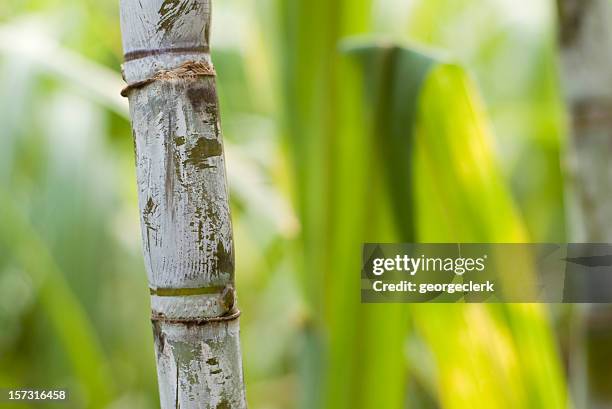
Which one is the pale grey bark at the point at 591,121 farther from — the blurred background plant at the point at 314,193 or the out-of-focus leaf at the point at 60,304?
the out-of-focus leaf at the point at 60,304

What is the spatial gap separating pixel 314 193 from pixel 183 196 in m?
0.22

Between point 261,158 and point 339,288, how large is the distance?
391mm

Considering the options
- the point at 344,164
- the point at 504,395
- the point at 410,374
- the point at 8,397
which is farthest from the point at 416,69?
the point at 410,374

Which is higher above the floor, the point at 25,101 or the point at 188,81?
the point at 25,101

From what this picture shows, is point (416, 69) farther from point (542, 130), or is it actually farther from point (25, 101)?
point (542, 130)

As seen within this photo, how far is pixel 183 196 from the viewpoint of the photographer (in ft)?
0.51

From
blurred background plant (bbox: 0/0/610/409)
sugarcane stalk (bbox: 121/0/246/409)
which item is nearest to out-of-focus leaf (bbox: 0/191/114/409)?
blurred background plant (bbox: 0/0/610/409)

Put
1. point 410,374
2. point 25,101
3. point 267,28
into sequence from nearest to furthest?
1. point 267,28
2. point 25,101
3. point 410,374

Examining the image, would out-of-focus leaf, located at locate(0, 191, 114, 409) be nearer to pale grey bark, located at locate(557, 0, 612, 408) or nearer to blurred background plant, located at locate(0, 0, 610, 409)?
blurred background plant, located at locate(0, 0, 610, 409)

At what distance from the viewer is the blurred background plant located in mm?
361

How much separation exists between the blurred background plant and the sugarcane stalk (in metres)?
0.17

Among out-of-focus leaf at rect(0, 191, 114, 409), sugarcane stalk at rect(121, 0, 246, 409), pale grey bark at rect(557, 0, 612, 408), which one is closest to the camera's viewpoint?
sugarcane stalk at rect(121, 0, 246, 409)

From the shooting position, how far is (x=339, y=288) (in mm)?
368

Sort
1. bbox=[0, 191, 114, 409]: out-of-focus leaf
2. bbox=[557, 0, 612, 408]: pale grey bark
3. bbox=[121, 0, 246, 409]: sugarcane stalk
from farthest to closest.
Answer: bbox=[0, 191, 114, 409]: out-of-focus leaf, bbox=[557, 0, 612, 408]: pale grey bark, bbox=[121, 0, 246, 409]: sugarcane stalk
